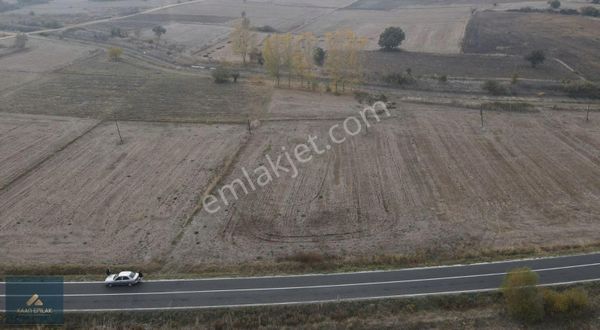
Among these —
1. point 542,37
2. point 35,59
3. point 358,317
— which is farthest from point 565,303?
point 35,59

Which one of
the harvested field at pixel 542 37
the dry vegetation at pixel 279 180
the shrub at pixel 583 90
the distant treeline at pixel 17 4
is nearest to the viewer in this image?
the dry vegetation at pixel 279 180

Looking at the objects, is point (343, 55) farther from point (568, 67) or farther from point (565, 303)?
point (565, 303)

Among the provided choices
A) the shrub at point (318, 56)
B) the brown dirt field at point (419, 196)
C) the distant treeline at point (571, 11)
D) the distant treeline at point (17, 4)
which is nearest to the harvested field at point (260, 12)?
the shrub at point (318, 56)

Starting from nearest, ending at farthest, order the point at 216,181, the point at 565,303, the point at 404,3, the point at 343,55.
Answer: the point at 565,303
the point at 216,181
the point at 343,55
the point at 404,3

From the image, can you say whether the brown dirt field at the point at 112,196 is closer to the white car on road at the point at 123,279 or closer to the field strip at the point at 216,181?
the field strip at the point at 216,181

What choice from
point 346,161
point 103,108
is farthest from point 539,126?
point 103,108

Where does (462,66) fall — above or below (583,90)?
above

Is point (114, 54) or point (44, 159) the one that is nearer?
point (44, 159)
